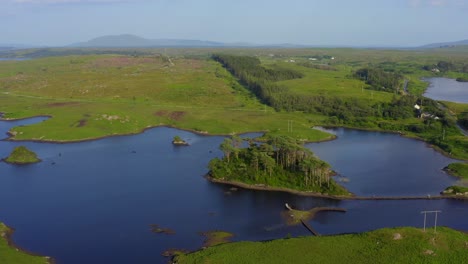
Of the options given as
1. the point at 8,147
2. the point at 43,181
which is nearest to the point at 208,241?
the point at 43,181

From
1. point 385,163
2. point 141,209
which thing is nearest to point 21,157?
point 141,209

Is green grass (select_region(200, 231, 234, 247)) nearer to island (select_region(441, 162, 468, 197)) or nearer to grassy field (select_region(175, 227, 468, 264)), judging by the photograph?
grassy field (select_region(175, 227, 468, 264))

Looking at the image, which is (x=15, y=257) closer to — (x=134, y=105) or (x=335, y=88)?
(x=134, y=105)

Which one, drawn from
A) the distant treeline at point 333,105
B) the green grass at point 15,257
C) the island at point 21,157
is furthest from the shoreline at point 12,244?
the distant treeline at point 333,105

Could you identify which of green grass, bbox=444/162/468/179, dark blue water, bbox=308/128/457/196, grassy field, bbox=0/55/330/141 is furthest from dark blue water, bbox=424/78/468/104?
green grass, bbox=444/162/468/179

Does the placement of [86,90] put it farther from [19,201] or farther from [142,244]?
[142,244]

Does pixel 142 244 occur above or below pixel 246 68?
below
